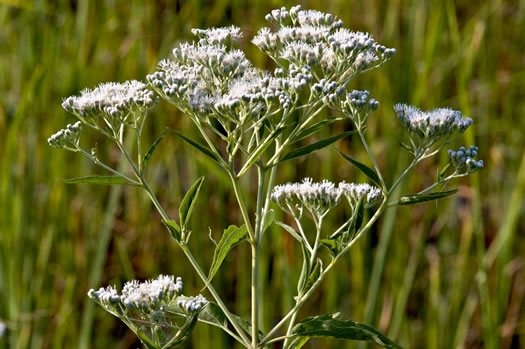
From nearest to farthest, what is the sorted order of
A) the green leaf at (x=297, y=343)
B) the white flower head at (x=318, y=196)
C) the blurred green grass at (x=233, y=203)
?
the green leaf at (x=297, y=343) < the white flower head at (x=318, y=196) < the blurred green grass at (x=233, y=203)

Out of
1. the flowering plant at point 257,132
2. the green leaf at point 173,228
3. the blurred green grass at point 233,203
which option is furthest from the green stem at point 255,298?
the blurred green grass at point 233,203

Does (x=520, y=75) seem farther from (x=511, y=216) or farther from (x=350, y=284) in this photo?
(x=350, y=284)

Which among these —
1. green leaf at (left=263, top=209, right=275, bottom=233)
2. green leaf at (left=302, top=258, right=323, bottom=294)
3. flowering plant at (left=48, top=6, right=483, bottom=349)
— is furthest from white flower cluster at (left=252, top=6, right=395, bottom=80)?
green leaf at (left=302, top=258, right=323, bottom=294)

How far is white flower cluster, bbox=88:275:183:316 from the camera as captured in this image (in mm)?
1856

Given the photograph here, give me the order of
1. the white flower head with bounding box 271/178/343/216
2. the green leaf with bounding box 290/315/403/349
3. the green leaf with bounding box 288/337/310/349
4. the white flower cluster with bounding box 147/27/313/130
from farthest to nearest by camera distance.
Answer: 1. the white flower head with bounding box 271/178/343/216
2. the green leaf with bounding box 288/337/310/349
3. the white flower cluster with bounding box 147/27/313/130
4. the green leaf with bounding box 290/315/403/349

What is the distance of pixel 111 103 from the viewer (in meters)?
2.01

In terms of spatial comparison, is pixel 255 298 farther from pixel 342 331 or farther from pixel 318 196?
pixel 318 196

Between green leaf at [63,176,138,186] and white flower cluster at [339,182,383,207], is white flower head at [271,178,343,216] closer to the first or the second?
white flower cluster at [339,182,383,207]

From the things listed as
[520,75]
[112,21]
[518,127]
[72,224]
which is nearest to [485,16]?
[520,75]

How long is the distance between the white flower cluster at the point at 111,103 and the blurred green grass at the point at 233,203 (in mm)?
1672

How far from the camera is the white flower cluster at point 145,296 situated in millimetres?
1856

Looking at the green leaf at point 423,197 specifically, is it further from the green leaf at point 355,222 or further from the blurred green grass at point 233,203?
the blurred green grass at point 233,203

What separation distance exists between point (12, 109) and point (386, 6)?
9.85ft

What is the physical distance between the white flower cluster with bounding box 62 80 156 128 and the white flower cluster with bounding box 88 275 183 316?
0.50 meters
